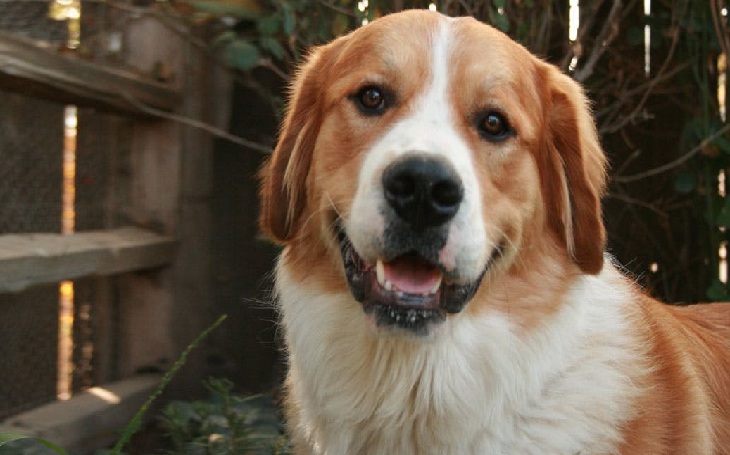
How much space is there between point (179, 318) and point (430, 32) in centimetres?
229

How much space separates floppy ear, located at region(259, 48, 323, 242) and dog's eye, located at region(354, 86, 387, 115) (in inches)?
10.2

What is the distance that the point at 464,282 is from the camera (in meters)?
2.64

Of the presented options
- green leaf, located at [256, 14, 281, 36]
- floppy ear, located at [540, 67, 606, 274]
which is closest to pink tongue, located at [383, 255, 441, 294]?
floppy ear, located at [540, 67, 606, 274]

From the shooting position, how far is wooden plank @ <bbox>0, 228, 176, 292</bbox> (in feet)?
10.8

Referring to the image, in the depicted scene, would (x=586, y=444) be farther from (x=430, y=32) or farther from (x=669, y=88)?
(x=669, y=88)

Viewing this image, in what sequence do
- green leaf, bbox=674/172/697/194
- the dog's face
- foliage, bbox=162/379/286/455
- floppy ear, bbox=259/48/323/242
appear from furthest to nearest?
1. green leaf, bbox=674/172/697/194
2. foliage, bbox=162/379/286/455
3. floppy ear, bbox=259/48/323/242
4. the dog's face

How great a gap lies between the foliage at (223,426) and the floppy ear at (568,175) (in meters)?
1.21

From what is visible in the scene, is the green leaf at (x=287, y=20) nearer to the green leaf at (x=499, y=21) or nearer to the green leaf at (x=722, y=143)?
the green leaf at (x=499, y=21)

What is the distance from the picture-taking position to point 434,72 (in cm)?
282

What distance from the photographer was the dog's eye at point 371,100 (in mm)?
2875

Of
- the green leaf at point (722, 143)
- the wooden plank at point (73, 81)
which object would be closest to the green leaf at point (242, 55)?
the wooden plank at point (73, 81)

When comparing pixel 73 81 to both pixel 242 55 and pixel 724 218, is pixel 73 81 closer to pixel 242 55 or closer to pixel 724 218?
pixel 242 55

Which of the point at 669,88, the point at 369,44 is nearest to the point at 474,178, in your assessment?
the point at 369,44

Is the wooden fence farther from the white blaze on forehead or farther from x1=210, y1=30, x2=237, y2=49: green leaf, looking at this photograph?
the white blaze on forehead
